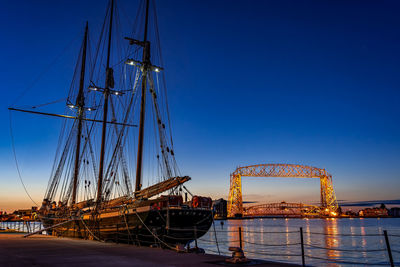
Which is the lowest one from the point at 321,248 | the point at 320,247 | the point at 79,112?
the point at 321,248

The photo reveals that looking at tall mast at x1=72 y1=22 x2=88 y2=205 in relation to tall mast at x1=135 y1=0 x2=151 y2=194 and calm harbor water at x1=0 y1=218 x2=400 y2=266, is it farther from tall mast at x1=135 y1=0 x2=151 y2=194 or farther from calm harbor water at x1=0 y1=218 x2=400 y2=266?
tall mast at x1=135 y1=0 x2=151 y2=194

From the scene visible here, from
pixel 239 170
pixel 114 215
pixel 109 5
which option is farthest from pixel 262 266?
pixel 239 170

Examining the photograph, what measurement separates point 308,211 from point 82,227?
18260 cm

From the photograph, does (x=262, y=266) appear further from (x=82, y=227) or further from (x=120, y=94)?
(x=120, y=94)

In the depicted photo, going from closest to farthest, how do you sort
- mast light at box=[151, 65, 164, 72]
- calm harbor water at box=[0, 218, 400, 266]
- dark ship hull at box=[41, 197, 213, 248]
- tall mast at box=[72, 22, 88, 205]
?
dark ship hull at box=[41, 197, 213, 248]
calm harbor water at box=[0, 218, 400, 266]
mast light at box=[151, 65, 164, 72]
tall mast at box=[72, 22, 88, 205]

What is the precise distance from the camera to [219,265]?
8.62 m

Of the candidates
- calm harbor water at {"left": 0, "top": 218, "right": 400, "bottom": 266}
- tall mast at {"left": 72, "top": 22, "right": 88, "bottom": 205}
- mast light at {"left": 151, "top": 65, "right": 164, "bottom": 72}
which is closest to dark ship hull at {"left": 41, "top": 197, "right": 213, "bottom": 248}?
calm harbor water at {"left": 0, "top": 218, "right": 400, "bottom": 266}

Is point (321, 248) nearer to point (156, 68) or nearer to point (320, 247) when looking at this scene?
point (320, 247)

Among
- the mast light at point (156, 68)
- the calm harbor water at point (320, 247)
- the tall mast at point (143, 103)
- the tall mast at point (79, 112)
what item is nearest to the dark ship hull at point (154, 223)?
the calm harbor water at point (320, 247)

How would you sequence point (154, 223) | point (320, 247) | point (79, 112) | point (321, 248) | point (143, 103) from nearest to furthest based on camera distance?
1. point (320, 247)
2. point (154, 223)
3. point (143, 103)
4. point (321, 248)
5. point (79, 112)

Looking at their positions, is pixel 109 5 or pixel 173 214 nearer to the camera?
pixel 173 214

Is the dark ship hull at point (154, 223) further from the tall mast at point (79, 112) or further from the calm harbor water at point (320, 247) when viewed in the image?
the tall mast at point (79, 112)

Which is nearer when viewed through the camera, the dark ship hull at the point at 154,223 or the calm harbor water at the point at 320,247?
the dark ship hull at the point at 154,223

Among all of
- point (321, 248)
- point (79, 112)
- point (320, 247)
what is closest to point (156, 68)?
point (79, 112)
